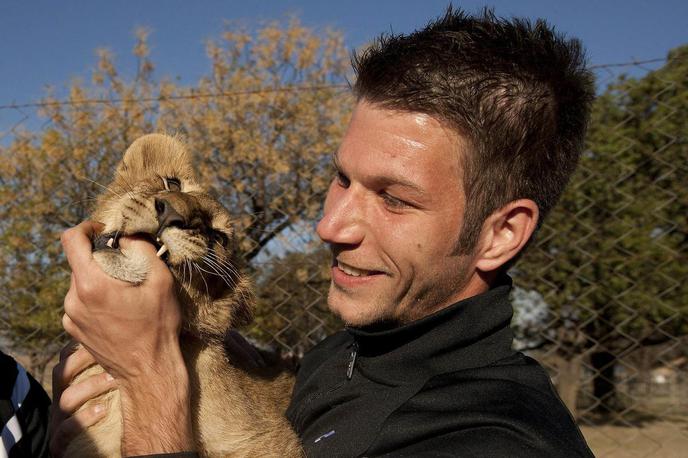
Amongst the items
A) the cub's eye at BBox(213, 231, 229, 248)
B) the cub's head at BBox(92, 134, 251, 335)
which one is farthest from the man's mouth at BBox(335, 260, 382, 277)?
the cub's eye at BBox(213, 231, 229, 248)

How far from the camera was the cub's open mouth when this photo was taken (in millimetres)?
2377

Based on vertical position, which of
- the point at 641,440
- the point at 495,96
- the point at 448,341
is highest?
the point at 495,96

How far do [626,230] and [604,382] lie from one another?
1.57 metres

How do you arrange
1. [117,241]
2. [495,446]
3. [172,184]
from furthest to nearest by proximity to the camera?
[172,184] < [117,241] < [495,446]

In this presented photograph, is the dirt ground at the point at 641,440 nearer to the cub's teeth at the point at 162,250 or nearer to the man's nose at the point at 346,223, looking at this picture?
the man's nose at the point at 346,223

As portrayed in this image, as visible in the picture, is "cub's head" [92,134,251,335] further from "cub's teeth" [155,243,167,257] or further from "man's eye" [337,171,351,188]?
"man's eye" [337,171,351,188]

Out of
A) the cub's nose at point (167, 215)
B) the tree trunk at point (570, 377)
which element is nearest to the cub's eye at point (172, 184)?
the cub's nose at point (167, 215)

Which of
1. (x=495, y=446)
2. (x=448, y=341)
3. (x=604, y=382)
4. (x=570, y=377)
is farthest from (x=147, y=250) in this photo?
(x=604, y=382)

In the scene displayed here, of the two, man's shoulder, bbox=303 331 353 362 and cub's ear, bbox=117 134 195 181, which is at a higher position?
cub's ear, bbox=117 134 195 181

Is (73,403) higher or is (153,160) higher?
(153,160)

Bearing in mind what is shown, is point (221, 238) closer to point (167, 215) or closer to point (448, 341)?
point (167, 215)

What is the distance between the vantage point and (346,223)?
2.36m

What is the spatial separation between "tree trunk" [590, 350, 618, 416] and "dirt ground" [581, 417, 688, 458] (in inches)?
8.8

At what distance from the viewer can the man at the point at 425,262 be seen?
2.13 m
